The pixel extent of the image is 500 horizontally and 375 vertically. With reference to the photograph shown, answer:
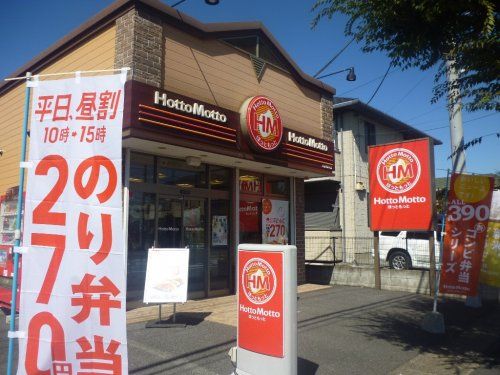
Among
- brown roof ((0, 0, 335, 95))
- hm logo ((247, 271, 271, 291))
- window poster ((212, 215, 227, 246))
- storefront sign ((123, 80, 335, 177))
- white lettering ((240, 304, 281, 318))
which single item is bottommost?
white lettering ((240, 304, 281, 318))

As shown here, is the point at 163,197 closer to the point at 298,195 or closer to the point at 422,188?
the point at 298,195

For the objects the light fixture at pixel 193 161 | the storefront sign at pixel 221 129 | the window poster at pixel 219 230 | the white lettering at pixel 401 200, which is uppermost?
the storefront sign at pixel 221 129

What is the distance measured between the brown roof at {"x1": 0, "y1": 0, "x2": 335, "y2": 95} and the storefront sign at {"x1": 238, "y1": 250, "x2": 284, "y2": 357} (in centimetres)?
591

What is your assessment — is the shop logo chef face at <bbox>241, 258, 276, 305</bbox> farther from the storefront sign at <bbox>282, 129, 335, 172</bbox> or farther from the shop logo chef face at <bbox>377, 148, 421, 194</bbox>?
the shop logo chef face at <bbox>377, 148, 421, 194</bbox>

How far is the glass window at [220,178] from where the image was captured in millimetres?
10672

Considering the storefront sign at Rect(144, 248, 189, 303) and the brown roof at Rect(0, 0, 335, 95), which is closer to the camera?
the storefront sign at Rect(144, 248, 189, 303)

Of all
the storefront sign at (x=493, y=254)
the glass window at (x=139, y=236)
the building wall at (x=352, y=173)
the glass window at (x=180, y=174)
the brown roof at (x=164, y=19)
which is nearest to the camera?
the brown roof at (x=164, y=19)

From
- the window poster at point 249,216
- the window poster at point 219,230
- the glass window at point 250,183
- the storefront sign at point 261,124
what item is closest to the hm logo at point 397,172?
the storefront sign at point 261,124

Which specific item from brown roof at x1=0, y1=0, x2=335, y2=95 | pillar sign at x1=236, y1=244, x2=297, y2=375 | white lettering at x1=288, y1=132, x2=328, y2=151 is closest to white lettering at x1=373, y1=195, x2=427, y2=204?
white lettering at x1=288, y1=132, x2=328, y2=151

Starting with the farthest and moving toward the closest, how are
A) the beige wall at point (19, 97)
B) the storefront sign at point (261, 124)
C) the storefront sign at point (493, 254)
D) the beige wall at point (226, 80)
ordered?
the storefront sign at point (261, 124) → the storefront sign at point (493, 254) → the beige wall at point (226, 80) → the beige wall at point (19, 97)

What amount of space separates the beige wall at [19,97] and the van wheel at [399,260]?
11.4m

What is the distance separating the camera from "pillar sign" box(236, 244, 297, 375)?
4.40 metres

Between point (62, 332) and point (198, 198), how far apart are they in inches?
279

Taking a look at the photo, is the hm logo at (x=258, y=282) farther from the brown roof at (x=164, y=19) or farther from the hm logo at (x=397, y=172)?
the hm logo at (x=397, y=172)
